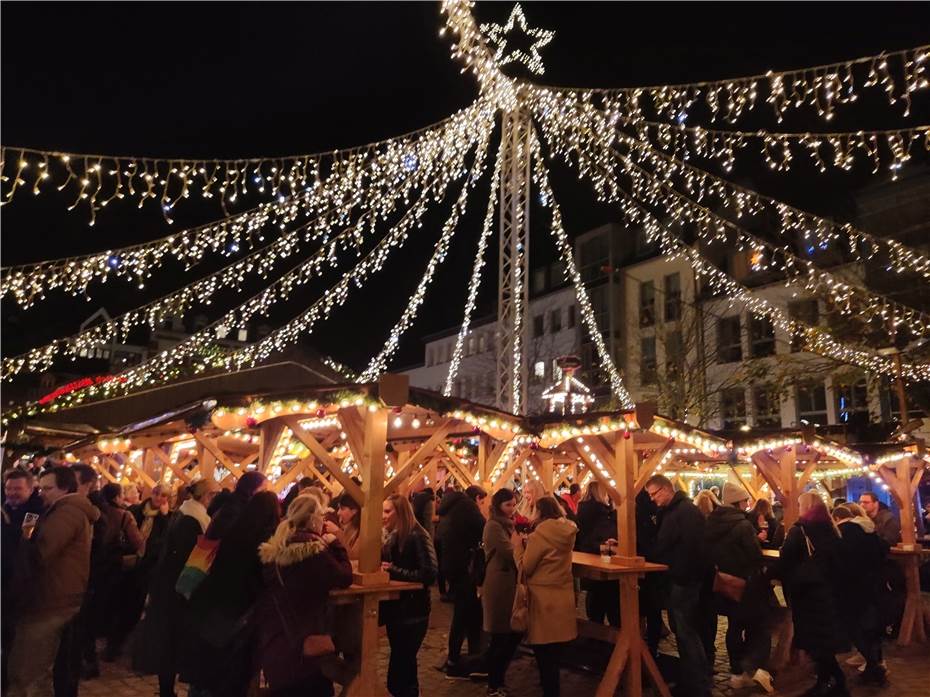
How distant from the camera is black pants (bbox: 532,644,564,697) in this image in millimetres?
6109

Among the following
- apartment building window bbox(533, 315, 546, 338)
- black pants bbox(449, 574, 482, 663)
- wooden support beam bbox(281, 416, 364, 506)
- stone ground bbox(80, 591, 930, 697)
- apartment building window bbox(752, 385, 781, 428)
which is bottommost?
stone ground bbox(80, 591, 930, 697)

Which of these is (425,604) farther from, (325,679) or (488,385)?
(488,385)

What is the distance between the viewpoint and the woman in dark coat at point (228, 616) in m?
4.43

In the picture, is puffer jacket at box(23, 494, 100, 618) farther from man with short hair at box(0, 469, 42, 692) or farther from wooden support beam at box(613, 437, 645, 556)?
wooden support beam at box(613, 437, 645, 556)

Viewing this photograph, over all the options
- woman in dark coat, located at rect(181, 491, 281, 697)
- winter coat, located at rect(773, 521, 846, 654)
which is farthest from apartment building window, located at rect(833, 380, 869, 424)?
woman in dark coat, located at rect(181, 491, 281, 697)

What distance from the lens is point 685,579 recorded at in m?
6.57

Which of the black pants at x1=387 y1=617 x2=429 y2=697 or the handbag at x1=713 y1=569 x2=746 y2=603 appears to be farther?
the handbag at x1=713 y1=569 x2=746 y2=603

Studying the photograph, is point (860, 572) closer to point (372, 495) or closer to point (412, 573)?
point (412, 573)

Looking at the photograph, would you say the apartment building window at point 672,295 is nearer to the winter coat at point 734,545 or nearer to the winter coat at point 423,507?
the winter coat at point 423,507

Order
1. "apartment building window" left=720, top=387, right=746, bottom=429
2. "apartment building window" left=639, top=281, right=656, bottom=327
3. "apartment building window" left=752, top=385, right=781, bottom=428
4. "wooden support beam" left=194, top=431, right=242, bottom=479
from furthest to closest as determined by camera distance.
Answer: "apartment building window" left=639, top=281, right=656, bottom=327, "apartment building window" left=720, top=387, right=746, bottom=429, "apartment building window" left=752, top=385, right=781, bottom=428, "wooden support beam" left=194, top=431, right=242, bottom=479

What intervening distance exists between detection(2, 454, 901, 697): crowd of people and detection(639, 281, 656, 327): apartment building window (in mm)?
25591

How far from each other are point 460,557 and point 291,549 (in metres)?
→ 3.13

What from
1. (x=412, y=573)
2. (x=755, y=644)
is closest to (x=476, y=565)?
(x=412, y=573)

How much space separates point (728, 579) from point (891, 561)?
3.67 meters
